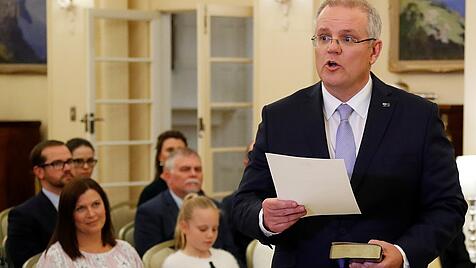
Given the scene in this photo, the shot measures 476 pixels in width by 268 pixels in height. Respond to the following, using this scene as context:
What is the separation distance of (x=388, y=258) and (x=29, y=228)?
343cm

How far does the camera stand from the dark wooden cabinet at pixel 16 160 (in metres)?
9.27

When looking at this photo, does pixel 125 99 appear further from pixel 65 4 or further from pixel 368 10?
pixel 368 10

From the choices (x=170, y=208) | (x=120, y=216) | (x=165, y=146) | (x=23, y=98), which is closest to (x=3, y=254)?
(x=170, y=208)

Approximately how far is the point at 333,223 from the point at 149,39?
23.8 feet

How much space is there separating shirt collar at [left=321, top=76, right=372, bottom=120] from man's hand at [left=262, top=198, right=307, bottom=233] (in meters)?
0.30

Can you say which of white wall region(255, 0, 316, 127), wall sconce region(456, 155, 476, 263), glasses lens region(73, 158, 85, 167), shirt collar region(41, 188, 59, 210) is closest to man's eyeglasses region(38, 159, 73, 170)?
shirt collar region(41, 188, 59, 210)

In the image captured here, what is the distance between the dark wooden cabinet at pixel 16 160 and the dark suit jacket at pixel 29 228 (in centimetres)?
390

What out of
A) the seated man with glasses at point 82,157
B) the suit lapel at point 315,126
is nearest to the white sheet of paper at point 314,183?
the suit lapel at point 315,126

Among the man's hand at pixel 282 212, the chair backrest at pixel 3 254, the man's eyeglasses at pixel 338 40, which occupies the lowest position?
the chair backrest at pixel 3 254

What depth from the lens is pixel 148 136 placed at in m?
9.54

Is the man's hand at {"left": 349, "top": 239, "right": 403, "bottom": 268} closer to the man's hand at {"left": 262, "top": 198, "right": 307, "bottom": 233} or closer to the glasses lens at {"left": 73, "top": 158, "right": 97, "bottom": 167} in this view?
the man's hand at {"left": 262, "top": 198, "right": 307, "bottom": 233}

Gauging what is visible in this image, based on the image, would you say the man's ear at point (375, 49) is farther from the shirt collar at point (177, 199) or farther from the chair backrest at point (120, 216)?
the chair backrest at point (120, 216)

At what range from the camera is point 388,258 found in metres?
2.17

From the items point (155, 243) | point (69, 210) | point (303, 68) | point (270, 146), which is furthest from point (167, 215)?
point (270, 146)
